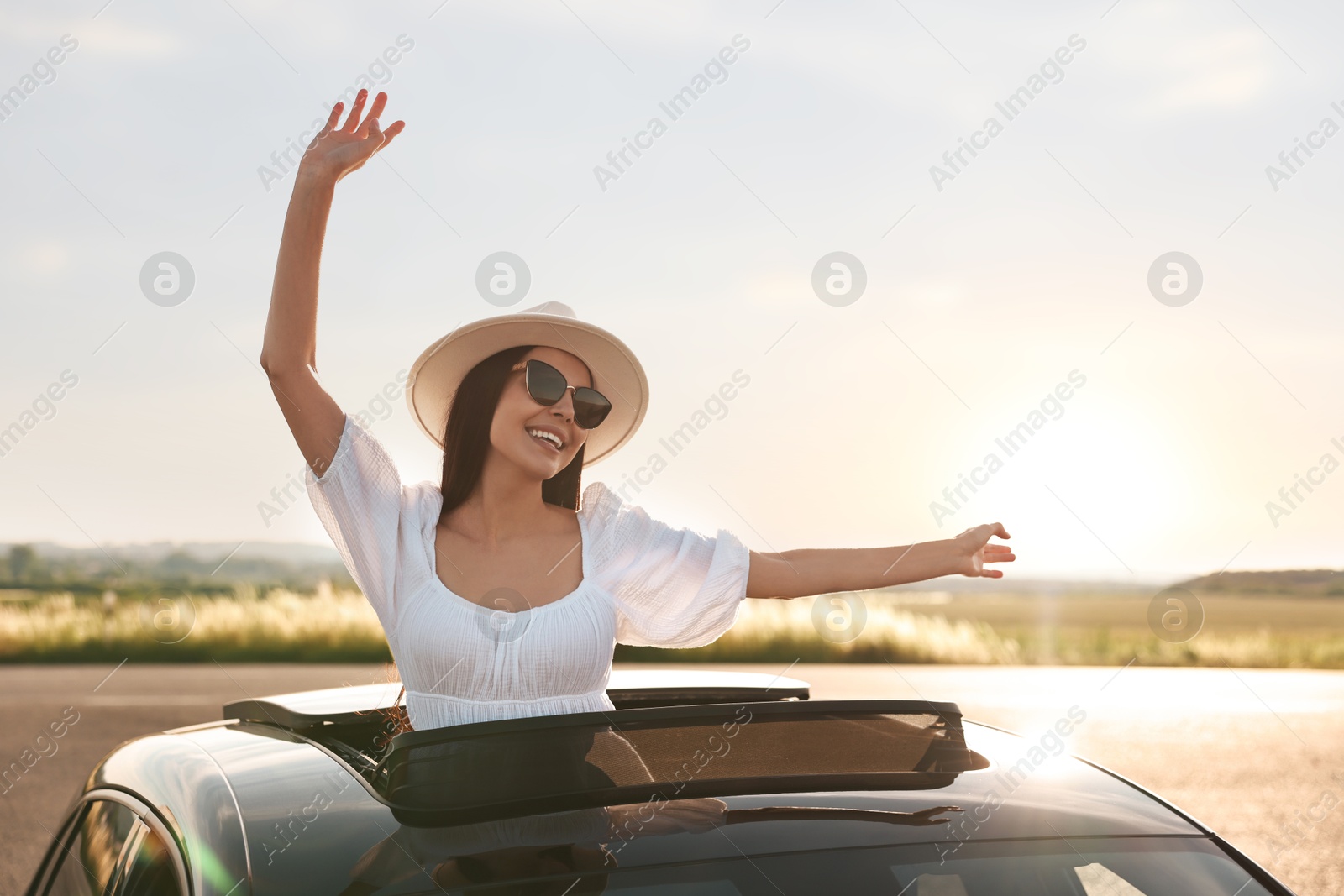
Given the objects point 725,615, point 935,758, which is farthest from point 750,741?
point 725,615

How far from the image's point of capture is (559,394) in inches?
118

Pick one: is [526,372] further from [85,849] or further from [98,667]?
[98,667]

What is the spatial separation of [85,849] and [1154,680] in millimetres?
16976

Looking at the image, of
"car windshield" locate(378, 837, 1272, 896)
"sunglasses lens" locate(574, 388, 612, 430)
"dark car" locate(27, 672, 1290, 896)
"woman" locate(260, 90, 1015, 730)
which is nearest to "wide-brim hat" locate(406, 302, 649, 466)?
"woman" locate(260, 90, 1015, 730)

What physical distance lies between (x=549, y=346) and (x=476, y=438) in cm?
34

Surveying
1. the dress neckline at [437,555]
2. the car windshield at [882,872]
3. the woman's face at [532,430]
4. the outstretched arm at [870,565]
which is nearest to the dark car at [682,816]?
the car windshield at [882,872]

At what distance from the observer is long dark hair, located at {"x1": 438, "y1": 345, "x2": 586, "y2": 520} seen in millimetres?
3072

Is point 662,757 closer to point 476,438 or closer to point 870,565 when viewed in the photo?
point 870,565

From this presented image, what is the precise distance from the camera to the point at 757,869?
5.14 feet

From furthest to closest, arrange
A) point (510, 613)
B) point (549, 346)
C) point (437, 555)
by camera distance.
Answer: point (549, 346) < point (437, 555) < point (510, 613)

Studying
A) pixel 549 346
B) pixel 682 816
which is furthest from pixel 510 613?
pixel 682 816

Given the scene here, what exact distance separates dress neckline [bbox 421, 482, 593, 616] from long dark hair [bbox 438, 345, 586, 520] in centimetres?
4

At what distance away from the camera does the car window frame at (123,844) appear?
6.17 ft

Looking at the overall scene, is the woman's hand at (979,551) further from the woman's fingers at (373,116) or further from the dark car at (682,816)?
the woman's fingers at (373,116)
